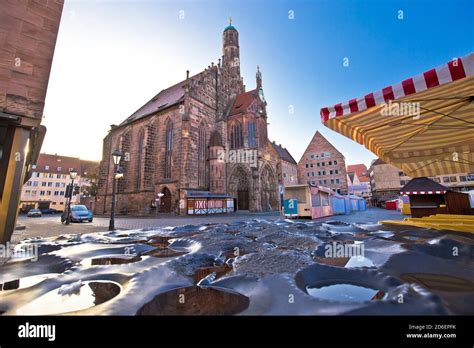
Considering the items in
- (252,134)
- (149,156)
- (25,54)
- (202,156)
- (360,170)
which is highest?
(360,170)

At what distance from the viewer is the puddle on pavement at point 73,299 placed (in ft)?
4.99

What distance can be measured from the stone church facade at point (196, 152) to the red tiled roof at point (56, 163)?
1564 inches

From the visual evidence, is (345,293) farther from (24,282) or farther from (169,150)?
(169,150)

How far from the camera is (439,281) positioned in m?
1.93

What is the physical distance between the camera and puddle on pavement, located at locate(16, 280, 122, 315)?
4.99 ft

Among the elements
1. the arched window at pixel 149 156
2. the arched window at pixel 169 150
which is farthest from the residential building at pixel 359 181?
the arched window at pixel 149 156

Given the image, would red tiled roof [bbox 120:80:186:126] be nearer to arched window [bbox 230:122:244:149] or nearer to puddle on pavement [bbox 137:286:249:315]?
arched window [bbox 230:122:244:149]

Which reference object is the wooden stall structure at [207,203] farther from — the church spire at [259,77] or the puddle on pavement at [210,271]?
the church spire at [259,77]

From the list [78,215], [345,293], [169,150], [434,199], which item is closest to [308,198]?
[434,199]

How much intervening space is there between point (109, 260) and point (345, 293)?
3.30 m

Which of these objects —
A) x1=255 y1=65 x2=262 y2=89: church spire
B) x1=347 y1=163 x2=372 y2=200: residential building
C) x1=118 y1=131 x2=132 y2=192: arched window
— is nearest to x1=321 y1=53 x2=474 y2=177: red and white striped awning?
x1=118 y1=131 x2=132 y2=192: arched window

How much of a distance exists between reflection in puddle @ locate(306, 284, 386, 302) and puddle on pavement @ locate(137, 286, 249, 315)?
70cm

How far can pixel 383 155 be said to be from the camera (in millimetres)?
5449
